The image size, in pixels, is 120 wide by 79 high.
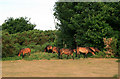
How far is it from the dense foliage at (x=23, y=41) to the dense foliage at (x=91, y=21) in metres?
5.27

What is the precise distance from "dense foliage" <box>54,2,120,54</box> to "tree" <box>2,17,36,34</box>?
1584 centimetres

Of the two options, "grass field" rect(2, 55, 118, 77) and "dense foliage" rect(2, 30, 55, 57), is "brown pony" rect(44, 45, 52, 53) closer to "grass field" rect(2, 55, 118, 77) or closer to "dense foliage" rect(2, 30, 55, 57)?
"dense foliage" rect(2, 30, 55, 57)

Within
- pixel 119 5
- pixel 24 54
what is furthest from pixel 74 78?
pixel 119 5

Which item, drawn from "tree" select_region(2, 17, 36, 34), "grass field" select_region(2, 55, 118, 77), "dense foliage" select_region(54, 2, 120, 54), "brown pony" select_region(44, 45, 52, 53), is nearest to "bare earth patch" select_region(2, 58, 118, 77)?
"grass field" select_region(2, 55, 118, 77)

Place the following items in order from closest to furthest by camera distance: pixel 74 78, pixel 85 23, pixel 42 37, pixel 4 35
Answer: pixel 74 78
pixel 4 35
pixel 85 23
pixel 42 37

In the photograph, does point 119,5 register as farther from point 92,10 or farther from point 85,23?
point 85,23

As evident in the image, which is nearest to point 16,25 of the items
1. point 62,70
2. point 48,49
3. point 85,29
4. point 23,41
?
point 23,41

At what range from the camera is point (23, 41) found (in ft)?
72.8

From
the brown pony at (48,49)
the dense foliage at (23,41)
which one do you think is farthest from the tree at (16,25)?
the brown pony at (48,49)

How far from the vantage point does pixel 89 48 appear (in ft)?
55.3

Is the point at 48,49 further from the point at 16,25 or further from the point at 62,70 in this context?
the point at 16,25

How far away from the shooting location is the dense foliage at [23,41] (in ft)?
52.4

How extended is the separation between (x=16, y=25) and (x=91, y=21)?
20.2m

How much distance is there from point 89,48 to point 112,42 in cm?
224
